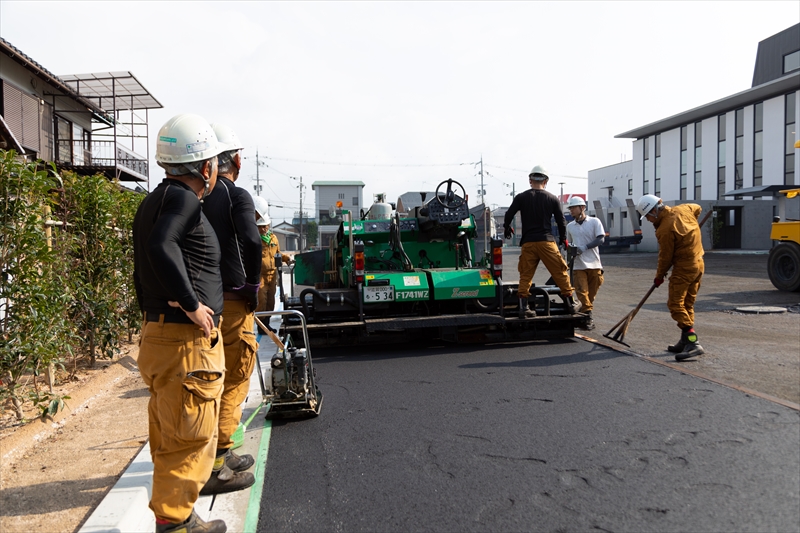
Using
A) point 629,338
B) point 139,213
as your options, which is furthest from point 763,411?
point 139,213

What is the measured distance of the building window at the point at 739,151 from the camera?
128ft

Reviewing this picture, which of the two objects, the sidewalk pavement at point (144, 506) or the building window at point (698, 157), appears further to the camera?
the building window at point (698, 157)

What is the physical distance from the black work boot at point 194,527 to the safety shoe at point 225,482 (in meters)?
0.53

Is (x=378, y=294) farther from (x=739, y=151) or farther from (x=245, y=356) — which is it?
(x=739, y=151)

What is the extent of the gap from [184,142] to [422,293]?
5140 mm

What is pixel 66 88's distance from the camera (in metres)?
19.2

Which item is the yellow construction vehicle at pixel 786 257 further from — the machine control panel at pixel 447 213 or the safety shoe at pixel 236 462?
the safety shoe at pixel 236 462

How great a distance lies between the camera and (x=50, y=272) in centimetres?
530

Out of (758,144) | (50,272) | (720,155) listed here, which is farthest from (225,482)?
(720,155)

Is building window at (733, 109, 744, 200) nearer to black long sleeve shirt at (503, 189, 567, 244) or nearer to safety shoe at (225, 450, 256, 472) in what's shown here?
black long sleeve shirt at (503, 189, 567, 244)

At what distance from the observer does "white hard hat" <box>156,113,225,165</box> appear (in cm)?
320

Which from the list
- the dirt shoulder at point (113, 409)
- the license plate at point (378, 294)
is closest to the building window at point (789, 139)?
the dirt shoulder at point (113, 409)

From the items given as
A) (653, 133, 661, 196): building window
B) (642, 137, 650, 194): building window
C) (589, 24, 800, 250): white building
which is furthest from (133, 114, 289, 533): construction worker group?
(642, 137, 650, 194): building window

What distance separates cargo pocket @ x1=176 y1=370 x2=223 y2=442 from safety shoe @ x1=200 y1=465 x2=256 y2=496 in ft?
2.42
